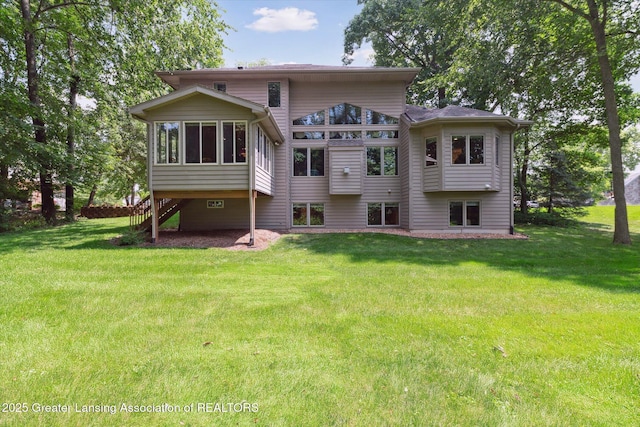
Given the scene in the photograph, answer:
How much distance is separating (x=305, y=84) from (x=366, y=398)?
45.6 ft

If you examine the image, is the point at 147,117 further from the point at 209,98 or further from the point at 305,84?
the point at 305,84

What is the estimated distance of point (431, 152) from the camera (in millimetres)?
12641

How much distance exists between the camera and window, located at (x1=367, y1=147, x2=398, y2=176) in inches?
562

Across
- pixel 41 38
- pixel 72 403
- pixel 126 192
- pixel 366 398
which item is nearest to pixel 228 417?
pixel 366 398

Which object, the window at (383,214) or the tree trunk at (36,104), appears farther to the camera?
the window at (383,214)

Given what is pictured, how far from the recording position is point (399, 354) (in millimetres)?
2883

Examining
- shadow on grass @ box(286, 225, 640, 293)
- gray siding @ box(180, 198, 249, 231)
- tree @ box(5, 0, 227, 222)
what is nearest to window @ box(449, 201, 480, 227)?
shadow on grass @ box(286, 225, 640, 293)

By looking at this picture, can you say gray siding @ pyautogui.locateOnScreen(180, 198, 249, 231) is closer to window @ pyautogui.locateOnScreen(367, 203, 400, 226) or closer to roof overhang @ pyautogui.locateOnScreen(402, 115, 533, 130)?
window @ pyautogui.locateOnScreen(367, 203, 400, 226)

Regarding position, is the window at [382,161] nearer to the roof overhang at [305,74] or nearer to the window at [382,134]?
the window at [382,134]

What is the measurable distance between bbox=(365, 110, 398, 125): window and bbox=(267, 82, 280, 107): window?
4126 mm

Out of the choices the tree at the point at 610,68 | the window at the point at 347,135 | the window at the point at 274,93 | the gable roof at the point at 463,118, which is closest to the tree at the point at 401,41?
the gable roof at the point at 463,118

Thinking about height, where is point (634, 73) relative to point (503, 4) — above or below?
below

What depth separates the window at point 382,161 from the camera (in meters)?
14.3

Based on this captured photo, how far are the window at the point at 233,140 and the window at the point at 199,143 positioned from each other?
31 centimetres
